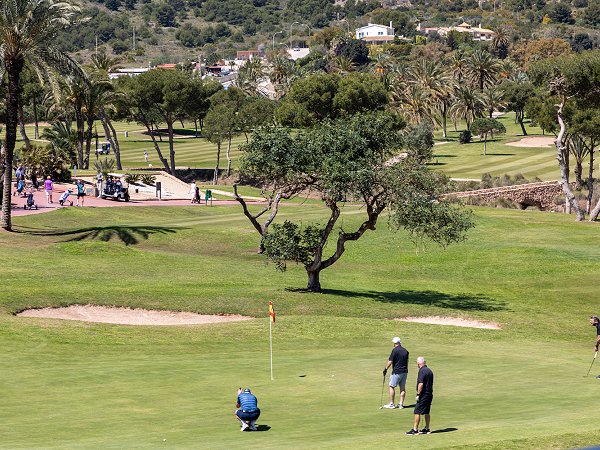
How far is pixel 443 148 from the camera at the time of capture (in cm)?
14488

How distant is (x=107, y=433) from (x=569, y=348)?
20.1 metres

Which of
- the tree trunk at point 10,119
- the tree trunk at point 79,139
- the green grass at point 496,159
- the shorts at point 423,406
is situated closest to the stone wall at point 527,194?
the green grass at point 496,159

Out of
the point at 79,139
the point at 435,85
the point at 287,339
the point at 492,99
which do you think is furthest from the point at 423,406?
the point at 492,99

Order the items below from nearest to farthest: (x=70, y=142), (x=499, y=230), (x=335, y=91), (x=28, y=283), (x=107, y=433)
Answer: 1. (x=107, y=433)
2. (x=28, y=283)
3. (x=499, y=230)
4. (x=70, y=142)
5. (x=335, y=91)

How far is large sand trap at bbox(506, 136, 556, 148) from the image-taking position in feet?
469

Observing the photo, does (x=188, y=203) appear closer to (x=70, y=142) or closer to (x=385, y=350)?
(x=70, y=142)

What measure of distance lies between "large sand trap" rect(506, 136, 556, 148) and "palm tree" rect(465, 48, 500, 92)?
29.3 metres

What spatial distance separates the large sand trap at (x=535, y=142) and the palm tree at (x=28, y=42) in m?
94.0

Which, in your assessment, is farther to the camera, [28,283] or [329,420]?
[28,283]

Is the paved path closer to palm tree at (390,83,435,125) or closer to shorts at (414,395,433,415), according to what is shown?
shorts at (414,395,433,415)

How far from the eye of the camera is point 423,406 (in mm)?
23266

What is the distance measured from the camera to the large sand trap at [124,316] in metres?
40.7

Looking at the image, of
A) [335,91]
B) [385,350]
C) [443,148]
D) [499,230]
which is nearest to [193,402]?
[385,350]

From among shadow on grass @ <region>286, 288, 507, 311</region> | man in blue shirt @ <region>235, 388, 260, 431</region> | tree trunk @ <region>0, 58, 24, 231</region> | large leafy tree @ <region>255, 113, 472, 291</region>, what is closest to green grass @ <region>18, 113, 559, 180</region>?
tree trunk @ <region>0, 58, 24, 231</region>
